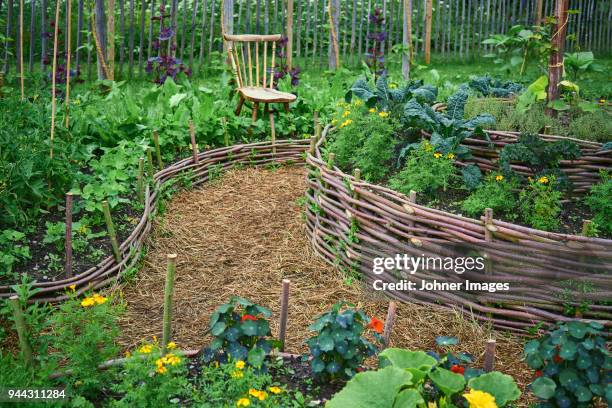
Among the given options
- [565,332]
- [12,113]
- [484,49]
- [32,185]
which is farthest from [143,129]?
[484,49]

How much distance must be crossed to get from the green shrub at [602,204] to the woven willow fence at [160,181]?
262 centimetres

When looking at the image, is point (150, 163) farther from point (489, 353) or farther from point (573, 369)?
point (573, 369)

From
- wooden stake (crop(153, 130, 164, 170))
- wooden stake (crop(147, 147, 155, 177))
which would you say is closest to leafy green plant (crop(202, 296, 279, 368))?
wooden stake (crop(147, 147, 155, 177))

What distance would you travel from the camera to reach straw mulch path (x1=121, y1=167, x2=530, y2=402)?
3658mm

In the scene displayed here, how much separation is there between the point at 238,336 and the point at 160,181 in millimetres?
2679

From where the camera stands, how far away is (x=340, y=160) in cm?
478

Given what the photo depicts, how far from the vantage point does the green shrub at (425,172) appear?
414 centimetres

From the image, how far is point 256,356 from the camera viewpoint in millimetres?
2783

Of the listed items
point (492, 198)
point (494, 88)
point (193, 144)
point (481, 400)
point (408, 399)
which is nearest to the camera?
point (481, 400)

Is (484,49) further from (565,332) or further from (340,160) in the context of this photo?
(565,332)

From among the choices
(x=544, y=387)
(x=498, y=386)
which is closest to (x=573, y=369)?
(x=544, y=387)

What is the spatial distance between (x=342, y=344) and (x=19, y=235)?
2.08 metres

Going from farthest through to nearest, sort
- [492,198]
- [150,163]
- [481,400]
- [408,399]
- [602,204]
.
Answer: [150,163], [492,198], [602,204], [408,399], [481,400]

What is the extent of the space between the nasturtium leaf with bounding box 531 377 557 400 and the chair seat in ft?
13.0
